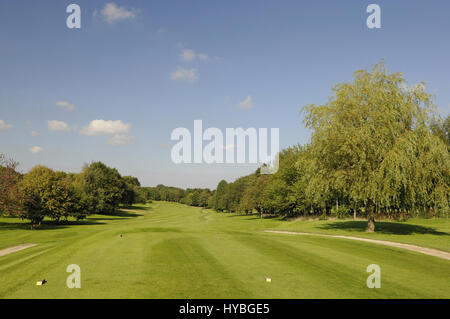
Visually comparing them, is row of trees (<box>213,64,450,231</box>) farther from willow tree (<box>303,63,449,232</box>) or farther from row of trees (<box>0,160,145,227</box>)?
row of trees (<box>0,160,145,227</box>)

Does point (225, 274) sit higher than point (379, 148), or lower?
lower

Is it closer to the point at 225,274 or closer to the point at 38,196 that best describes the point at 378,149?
the point at 225,274

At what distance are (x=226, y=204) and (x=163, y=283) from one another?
10902 centimetres

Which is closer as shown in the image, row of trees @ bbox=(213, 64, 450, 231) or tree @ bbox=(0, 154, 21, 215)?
row of trees @ bbox=(213, 64, 450, 231)

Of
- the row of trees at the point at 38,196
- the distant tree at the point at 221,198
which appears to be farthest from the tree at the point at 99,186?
the distant tree at the point at 221,198

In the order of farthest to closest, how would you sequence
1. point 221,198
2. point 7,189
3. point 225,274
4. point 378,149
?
point 221,198, point 7,189, point 378,149, point 225,274

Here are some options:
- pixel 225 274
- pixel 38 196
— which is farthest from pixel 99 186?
pixel 225 274

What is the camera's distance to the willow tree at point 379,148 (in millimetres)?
25953

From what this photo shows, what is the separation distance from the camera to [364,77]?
29.4m

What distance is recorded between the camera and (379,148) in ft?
86.1

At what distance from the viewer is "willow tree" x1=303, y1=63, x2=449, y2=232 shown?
2595cm

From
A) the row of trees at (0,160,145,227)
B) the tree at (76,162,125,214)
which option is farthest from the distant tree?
the row of trees at (0,160,145,227)
